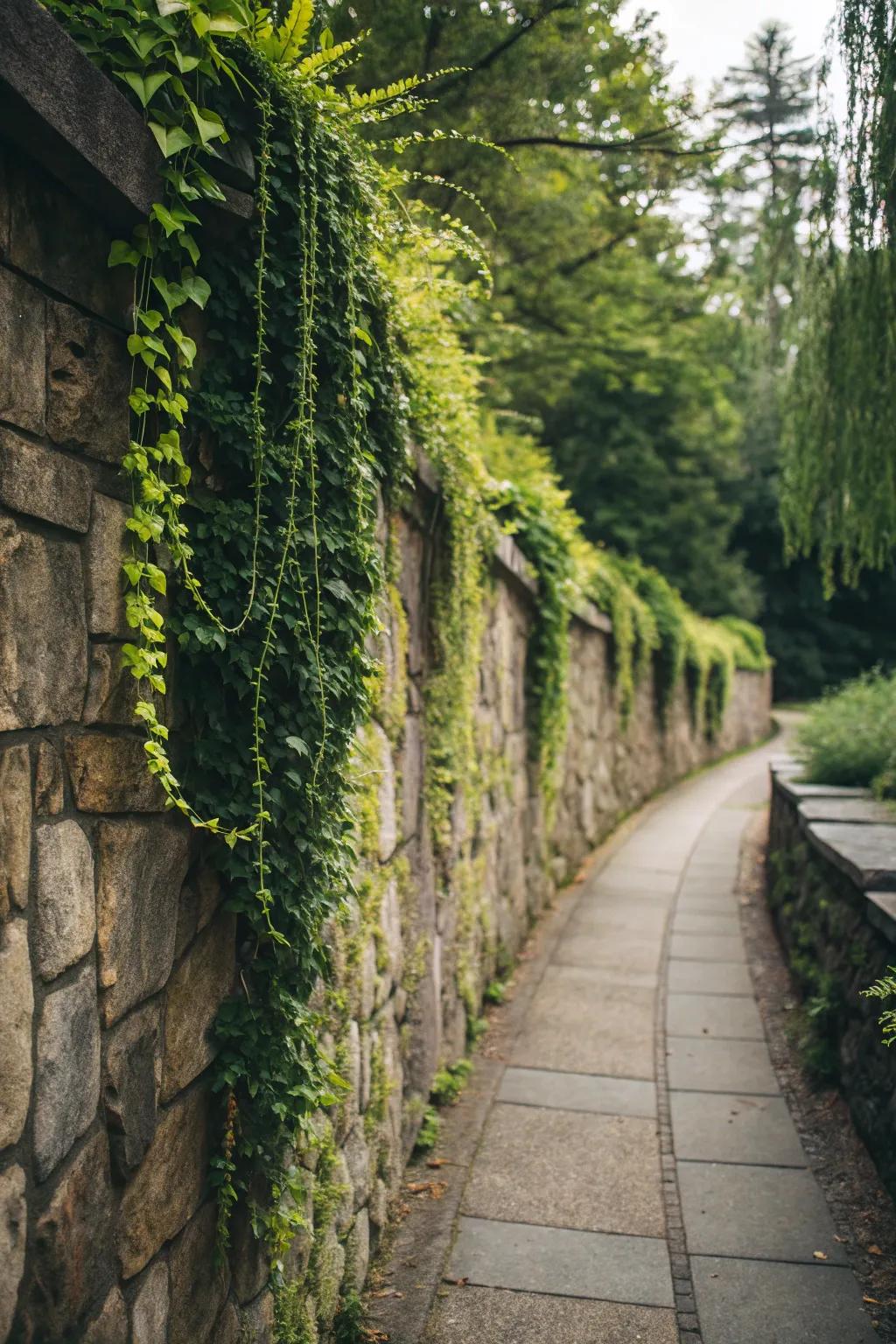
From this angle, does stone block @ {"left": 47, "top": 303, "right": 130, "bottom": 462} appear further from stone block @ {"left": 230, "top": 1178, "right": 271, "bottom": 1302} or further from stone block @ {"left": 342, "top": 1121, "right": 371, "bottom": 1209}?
stone block @ {"left": 342, "top": 1121, "right": 371, "bottom": 1209}

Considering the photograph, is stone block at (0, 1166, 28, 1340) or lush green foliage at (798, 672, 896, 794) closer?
stone block at (0, 1166, 28, 1340)

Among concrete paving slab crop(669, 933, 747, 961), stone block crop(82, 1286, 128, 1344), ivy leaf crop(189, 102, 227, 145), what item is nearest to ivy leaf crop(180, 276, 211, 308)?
ivy leaf crop(189, 102, 227, 145)

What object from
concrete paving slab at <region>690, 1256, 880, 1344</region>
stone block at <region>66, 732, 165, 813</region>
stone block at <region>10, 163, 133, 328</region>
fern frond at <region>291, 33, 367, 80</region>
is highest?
fern frond at <region>291, 33, 367, 80</region>

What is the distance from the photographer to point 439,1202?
3.58 meters

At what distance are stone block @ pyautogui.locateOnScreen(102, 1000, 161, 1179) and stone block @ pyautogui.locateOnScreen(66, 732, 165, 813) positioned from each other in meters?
0.39

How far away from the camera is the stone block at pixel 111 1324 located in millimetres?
1681

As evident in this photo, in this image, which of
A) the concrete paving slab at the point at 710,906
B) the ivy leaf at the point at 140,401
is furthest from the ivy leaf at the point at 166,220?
the concrete paving slab at the point at 710,906

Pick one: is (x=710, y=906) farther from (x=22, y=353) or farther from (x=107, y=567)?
(x=22, y=353)

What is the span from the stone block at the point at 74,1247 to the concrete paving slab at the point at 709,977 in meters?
4.44

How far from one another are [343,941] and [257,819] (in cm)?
94

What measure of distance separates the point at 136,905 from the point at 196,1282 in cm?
87

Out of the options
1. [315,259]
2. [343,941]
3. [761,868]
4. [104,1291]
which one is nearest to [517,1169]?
[343,941]

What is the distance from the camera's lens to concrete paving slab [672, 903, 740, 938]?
6.86 m

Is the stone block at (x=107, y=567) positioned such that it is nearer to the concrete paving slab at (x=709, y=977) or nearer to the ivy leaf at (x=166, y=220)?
the ivy leaf at (x=166, y=220)
